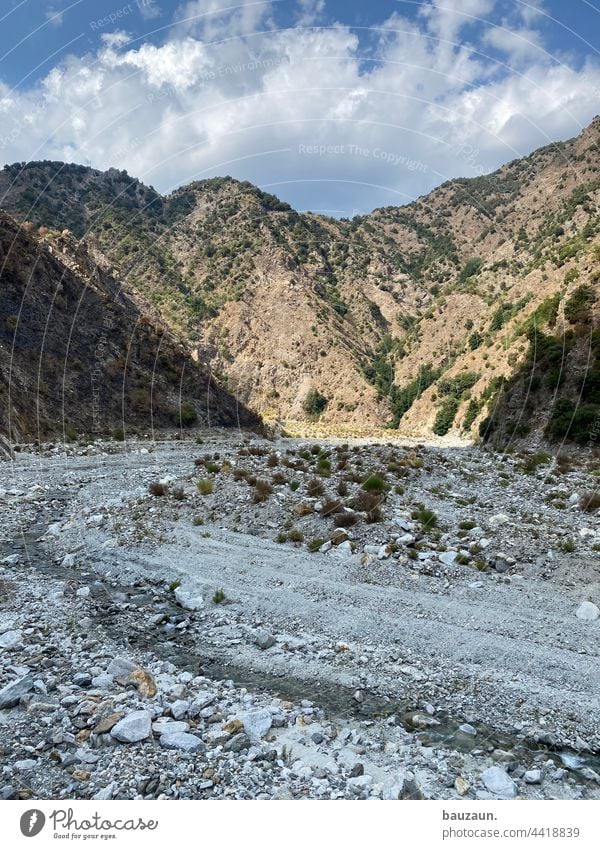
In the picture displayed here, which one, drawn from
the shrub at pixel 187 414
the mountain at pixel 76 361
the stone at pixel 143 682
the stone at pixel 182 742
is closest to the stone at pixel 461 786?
the stone at pixel 182 742

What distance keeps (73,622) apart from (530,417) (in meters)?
33.1

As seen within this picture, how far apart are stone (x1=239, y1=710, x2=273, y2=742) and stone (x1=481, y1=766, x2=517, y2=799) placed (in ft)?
7.71

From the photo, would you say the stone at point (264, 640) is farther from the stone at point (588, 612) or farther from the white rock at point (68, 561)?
the stone at point (588, 612)

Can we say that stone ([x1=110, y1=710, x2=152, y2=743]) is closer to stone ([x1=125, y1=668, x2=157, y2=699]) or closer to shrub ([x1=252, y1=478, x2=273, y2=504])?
stone ([x1=125, y1=668, x2=157, y2=699])

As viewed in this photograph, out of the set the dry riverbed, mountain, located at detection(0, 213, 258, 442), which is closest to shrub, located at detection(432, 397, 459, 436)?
mountain, located at detection(0, 213, 258, 442)

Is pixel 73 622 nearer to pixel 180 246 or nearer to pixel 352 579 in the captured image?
pixel 352 579

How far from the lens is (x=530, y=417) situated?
35344 mm

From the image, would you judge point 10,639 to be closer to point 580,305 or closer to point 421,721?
point 421,721

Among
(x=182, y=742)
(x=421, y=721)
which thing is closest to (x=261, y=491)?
(x=421, y=721)

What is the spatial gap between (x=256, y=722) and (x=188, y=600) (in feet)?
13.6

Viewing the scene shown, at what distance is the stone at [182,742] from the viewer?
545 cm

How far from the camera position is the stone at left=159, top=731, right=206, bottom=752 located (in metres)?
5.45

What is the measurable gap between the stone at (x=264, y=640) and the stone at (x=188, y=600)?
1.65 metres
